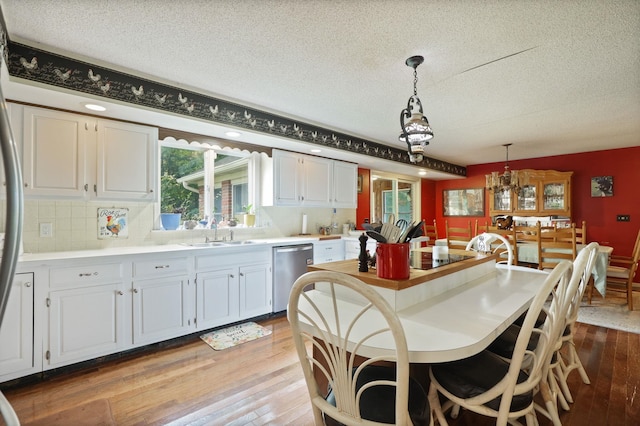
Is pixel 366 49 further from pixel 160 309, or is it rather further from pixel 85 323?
pixel 85 323

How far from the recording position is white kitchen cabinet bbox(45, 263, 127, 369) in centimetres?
232

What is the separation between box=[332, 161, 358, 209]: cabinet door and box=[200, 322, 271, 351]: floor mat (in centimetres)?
211

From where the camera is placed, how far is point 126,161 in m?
2.83

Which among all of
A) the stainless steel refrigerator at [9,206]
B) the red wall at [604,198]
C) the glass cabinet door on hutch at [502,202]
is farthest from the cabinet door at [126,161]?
the glass cabinet door on hutch at [502,202]

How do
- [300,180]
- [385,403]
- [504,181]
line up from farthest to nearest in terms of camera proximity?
[504,181], [300,180], [385,403]

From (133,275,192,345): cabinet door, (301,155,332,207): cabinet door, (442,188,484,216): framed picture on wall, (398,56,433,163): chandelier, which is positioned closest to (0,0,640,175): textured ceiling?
(398,56,433,163): chandelier

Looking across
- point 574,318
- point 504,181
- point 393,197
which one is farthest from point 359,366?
point 393,197

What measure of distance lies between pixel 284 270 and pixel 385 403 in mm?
2601

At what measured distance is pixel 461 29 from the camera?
6.10 feet

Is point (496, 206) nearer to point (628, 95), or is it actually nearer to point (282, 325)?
point (628, 95)

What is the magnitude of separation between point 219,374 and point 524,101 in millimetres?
3581

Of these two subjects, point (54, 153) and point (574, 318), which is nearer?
point (574, 318)

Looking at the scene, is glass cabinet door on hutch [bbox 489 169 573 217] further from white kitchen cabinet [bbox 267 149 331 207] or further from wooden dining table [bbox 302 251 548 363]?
wooden dining table [bbox 302 251 548 363]

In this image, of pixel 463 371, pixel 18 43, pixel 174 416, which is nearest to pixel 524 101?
pixel 463 371
